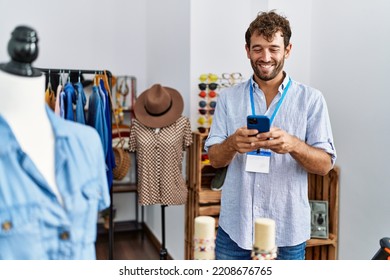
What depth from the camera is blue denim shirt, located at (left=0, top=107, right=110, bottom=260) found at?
2.00 feet

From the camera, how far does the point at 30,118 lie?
2.07 feet

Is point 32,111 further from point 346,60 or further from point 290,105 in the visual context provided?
point 346,60

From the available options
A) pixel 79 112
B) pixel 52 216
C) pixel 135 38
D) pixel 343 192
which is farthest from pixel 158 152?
pixel 135 38

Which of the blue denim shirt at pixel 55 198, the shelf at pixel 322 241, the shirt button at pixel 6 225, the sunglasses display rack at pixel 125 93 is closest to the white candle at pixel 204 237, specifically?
the blue denim shirt at pixel 55 198

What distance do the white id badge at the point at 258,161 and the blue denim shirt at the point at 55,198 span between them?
1.99 ft

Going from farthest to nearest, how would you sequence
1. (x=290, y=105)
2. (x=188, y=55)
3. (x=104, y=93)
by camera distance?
(x=188, y=55) → (x=104, y=93) → (x=290, y=105)

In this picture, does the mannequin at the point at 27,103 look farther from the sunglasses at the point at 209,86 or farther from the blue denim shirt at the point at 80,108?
the sunglasses at the point at 209,86

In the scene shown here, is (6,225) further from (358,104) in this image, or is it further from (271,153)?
(358,104)

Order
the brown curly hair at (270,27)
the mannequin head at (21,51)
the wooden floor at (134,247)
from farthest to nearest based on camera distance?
1. the wooden floor at (134,247)
2. the brown curly hair at (270,27)
3. the mannequin head at (21,51)

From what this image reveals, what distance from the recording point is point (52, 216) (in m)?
0.63

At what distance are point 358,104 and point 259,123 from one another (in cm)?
119

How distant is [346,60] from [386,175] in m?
0.65

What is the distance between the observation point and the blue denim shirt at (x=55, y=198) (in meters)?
0.61

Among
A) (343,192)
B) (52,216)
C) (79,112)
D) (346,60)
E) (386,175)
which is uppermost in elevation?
(346,60)
